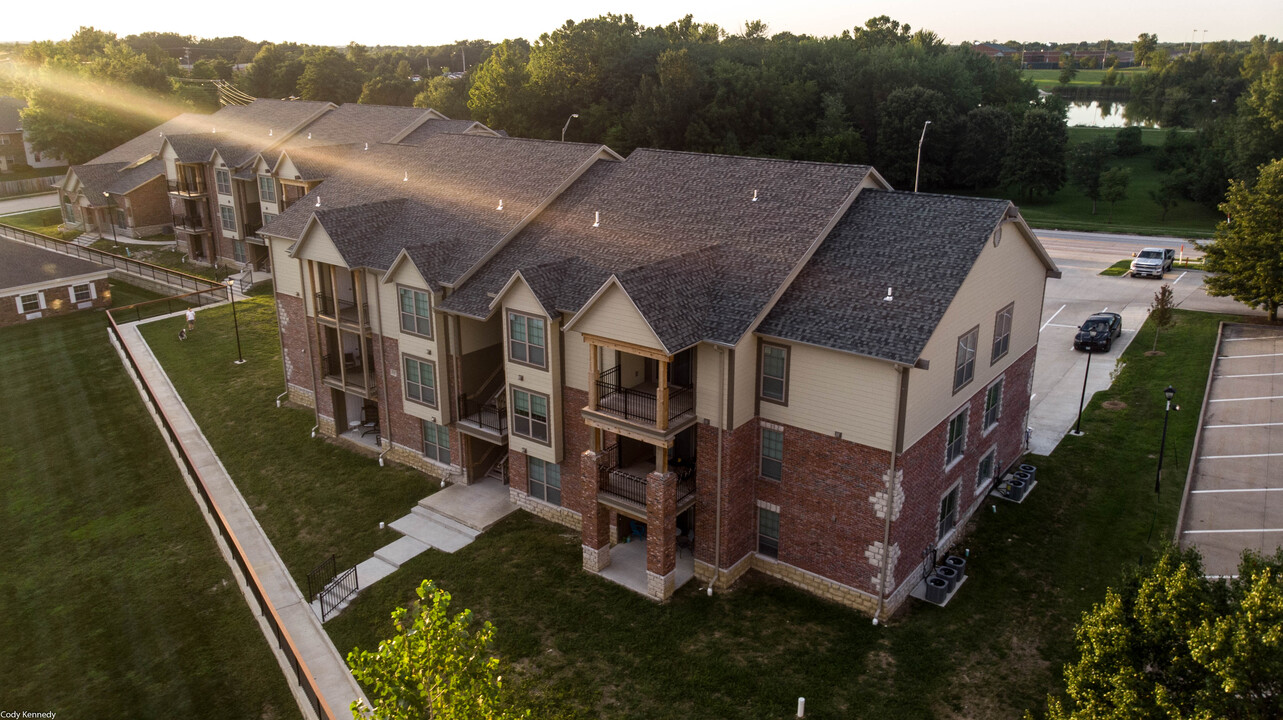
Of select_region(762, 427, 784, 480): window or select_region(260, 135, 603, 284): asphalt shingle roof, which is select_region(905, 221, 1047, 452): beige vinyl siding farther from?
select_region(260, 135, 603, 284): asphalt shingle roof

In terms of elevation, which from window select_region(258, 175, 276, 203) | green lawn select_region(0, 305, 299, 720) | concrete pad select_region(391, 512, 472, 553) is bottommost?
green lawn select_region(0, 305, 299, 720)

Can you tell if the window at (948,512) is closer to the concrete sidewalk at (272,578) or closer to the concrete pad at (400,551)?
the concrete pad at (400,551)

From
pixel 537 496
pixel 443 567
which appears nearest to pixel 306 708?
pixel 443 567

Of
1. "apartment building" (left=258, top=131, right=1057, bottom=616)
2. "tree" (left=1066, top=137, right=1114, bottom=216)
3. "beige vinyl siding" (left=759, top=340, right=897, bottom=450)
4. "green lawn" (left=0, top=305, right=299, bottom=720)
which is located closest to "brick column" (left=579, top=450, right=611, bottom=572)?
"apartment building" (left=258, top=131, right=1057, bottom=616)

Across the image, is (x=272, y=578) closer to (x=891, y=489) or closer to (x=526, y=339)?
(x=526, y=339)

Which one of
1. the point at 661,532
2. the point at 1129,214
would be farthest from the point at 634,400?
the point at 1129,214

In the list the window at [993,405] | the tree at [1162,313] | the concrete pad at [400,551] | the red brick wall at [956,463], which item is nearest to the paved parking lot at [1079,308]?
the tree at [1162,313]
